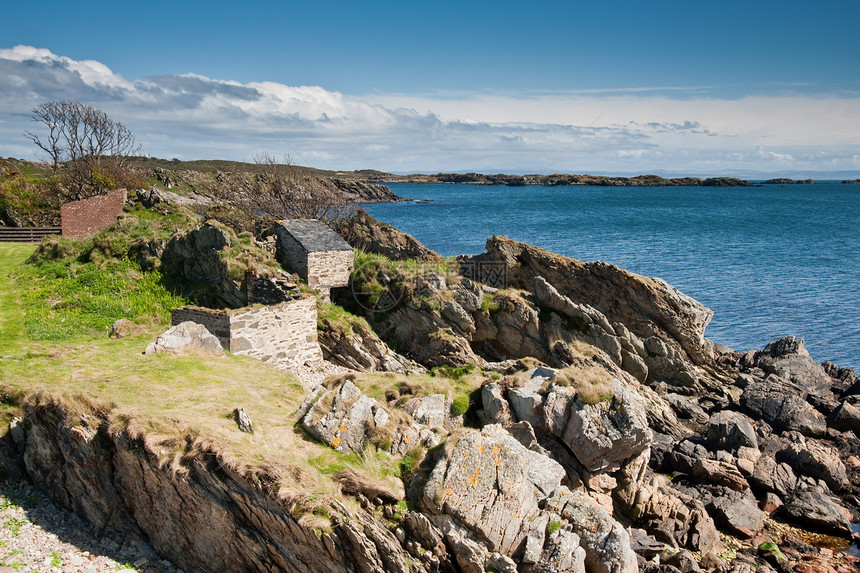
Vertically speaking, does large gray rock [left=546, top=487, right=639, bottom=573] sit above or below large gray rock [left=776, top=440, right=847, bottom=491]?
above

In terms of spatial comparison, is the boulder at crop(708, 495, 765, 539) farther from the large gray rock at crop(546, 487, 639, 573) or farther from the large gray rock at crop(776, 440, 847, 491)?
the large gray rock at crop(546, 487, 639, 573)

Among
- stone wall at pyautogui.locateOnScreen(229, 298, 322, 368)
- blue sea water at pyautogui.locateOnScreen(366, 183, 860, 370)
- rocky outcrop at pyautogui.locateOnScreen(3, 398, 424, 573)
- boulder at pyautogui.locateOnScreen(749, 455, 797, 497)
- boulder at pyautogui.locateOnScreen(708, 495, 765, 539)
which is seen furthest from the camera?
blue sea water at pyautogui.locateOnScreen(366, 183, 860, 370)

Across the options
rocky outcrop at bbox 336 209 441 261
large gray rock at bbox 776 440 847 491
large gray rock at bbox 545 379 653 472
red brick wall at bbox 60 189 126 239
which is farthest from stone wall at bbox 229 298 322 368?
large gray rock at bbox 776 440 847 491

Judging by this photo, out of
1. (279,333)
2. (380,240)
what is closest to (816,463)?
(279,333)

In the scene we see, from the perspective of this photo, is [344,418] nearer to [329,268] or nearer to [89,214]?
[329,268]

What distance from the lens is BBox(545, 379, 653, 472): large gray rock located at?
1356cm

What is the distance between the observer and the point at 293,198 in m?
38.8

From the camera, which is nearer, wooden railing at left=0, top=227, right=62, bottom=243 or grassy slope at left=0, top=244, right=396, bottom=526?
grassy slope at left=0, top=244, right=396, bottom=526

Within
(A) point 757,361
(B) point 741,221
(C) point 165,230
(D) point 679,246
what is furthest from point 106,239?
(B) point 741,221

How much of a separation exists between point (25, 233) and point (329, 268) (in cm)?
1902

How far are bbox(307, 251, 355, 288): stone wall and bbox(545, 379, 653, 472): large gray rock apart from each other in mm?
13232

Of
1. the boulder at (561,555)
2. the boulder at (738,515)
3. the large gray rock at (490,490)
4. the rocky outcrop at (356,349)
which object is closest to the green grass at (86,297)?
the rocky outcrop at (356,349)

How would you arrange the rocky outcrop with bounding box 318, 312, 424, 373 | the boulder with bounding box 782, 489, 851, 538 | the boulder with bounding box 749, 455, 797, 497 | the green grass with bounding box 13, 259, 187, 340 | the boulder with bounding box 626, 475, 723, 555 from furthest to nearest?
the rocky outcrop with bounding box 318, 312, 424, 373, the green grass with bounding box 13, 259, 187, 340, the boulder with bounding box 749, 455, 797, 497, the boulder with bounding box 782, 489, 851, 538, the boulder with bounding box 626, 475, 723, 555

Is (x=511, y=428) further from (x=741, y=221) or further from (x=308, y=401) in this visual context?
(x=741, y=221)
